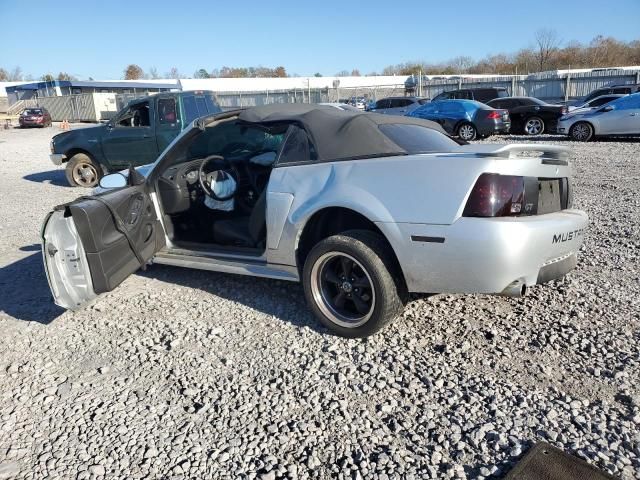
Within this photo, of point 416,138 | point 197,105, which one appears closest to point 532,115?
point 197,105

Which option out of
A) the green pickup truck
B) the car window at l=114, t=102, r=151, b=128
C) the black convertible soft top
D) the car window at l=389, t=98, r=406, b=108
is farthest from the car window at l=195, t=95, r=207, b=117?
the car window at l=389, t=98, r=406, b=108

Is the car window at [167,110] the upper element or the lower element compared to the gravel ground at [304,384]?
upper

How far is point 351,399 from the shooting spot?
2.86m

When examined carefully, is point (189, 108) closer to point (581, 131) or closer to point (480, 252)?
point (480, 252)

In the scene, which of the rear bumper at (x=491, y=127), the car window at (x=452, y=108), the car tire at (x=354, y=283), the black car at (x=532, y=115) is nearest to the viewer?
the car tire at (x=354, y=283)

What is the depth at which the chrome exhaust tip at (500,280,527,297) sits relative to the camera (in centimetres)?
309

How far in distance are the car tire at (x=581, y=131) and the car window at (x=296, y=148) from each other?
48.0 feet

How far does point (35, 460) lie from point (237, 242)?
7.91 feet

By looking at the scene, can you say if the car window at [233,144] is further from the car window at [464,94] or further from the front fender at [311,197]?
the car window at [464,94]

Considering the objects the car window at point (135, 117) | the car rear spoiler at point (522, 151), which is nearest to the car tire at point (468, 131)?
the car window at point (135, 117)

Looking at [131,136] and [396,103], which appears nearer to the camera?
[131,136]

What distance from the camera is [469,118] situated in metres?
17.6

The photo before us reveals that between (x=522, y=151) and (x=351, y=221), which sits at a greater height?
(x=522, y=151)

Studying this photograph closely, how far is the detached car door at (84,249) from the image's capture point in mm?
3605
